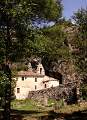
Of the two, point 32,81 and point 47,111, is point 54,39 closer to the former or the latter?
point 47,111

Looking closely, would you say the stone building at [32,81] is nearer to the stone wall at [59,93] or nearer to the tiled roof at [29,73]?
the tiled roof at [29,73]

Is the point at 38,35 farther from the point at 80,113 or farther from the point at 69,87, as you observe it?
the point at 69,87

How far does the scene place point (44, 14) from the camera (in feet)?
116

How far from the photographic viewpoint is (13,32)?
32250 mm

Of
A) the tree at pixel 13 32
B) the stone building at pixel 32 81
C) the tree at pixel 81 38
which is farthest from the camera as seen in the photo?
the stone building at pixel 32 81

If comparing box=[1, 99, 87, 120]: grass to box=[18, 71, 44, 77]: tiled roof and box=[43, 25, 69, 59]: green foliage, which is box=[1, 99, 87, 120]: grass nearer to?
box=[43, 25, 69, 59]: green foliage

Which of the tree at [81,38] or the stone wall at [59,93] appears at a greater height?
the tree at [81,38]

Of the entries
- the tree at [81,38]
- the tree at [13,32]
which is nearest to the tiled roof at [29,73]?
the tree at [81,38]

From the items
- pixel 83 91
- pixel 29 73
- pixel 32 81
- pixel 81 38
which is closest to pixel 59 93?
pixel 83 91

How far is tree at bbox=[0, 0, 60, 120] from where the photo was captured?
29.0 m

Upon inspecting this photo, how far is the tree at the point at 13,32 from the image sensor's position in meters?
29.0

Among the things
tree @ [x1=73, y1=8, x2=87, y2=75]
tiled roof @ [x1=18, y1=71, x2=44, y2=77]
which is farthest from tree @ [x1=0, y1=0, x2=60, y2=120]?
tiled roof @ [x1=18, y1=71, x2=44, y2=77]

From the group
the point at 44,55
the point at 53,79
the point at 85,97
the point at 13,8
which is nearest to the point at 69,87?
the point at 85,97

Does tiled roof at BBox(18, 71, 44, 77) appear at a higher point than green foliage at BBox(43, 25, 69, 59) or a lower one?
lower
